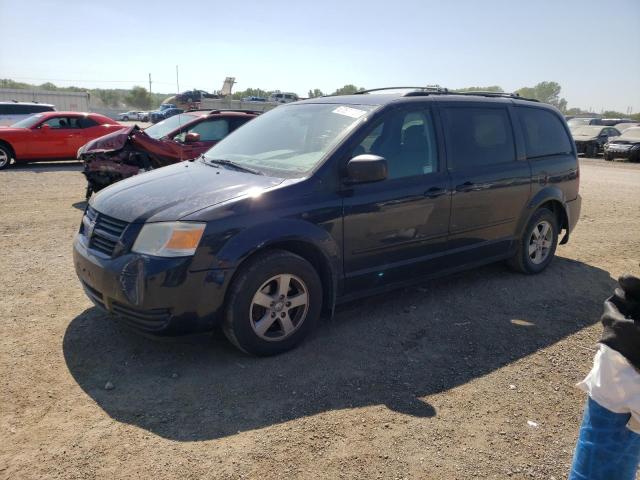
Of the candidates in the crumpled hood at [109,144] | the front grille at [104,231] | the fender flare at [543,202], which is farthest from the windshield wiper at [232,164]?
the crumpled hood at [109,144]

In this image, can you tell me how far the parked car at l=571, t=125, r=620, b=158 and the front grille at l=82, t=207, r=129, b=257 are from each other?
25236 mm

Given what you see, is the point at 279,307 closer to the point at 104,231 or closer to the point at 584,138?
the point at 104,231

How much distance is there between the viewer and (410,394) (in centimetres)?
330

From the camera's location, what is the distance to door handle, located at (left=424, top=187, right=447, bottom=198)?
438 cm

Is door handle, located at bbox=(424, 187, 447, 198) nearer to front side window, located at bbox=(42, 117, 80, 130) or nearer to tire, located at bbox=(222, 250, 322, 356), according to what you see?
tire, located at bbox=(222, 250, 322, 356)

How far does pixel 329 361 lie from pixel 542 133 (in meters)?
3.76

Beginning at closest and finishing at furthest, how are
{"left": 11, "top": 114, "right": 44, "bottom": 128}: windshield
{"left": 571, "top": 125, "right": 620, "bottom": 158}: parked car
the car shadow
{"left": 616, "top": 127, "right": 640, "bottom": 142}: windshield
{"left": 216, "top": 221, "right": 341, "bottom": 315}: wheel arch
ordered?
the car shadow, {"left": 216, "top": 221, "right": 341, "bottom": 315}: wheel arch, {"left": 11, "top": 114, "right": 44, "bottom": 128}: windshield, {"left": 616, "top": 127, "right": 640, "bottom": 142}: windshield, {"left": 571, "top": 125, "right": 620, "bottom": 158}: parked car

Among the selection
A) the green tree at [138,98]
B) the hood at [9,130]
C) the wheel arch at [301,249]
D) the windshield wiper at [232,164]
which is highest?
the green tree at [138,98]

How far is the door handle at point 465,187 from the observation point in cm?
462

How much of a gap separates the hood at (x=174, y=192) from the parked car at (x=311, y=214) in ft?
0.05

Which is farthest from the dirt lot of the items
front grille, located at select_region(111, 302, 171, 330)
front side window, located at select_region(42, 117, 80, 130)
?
front side window, located at select_region(42, 117, 80, 130)

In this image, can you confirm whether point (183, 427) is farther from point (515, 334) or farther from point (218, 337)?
point (515, 334)

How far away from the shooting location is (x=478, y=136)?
16.2ft

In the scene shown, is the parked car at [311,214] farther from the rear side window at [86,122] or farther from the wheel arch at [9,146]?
the wheel arch at [9,146]
